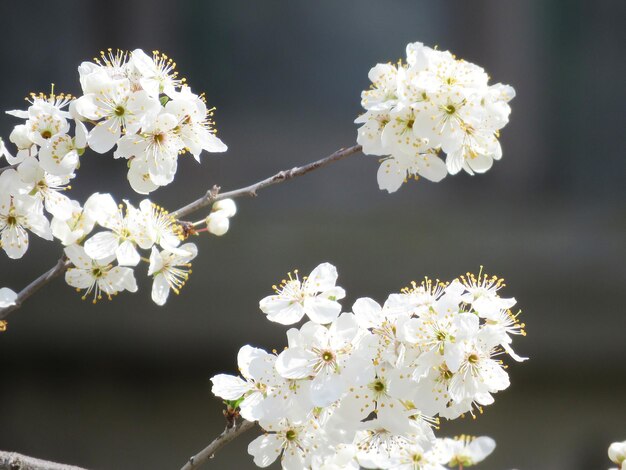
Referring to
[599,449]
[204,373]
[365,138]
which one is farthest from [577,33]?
[365,138]

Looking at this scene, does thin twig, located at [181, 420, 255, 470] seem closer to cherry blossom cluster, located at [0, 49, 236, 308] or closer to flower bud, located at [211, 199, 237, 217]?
cherry blossom cluster, located at [0, 49, 236, 308]

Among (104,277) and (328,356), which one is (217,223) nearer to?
(104,277)

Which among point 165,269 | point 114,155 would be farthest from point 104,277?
point 114,155

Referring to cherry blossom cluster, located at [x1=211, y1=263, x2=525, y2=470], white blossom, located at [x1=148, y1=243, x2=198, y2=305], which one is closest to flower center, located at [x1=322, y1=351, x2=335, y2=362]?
cherry blossom cluster, located at [x1=211, y1=263, x2=525, y2=470]

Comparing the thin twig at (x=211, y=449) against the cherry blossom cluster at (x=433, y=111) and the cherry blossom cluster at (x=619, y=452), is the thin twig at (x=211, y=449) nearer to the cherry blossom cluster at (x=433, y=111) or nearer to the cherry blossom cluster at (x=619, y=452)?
the cherry blossom cluster at (x=433, y=111)

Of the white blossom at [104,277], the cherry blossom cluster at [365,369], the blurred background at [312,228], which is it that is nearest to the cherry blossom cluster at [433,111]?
the cherry blossom cluster at [365,369]

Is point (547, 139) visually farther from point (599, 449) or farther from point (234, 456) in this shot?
point (234, 456)
